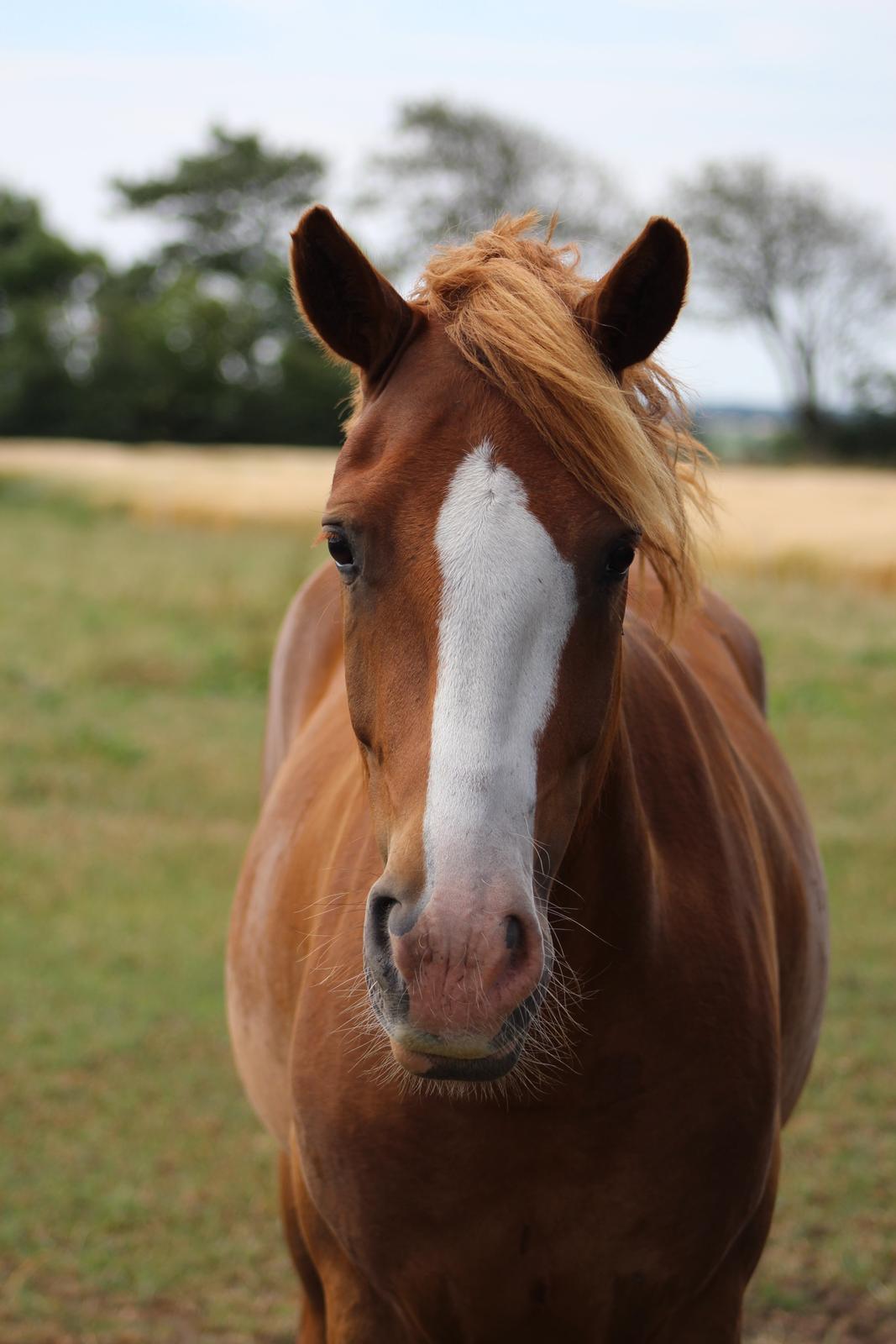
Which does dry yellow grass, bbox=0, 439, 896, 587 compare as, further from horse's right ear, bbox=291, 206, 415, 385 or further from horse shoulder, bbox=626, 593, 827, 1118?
horse's right ear, bbox=291, 206, 415, 385

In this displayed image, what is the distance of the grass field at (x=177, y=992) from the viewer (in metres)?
3.94

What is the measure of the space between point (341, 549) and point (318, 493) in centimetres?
2199

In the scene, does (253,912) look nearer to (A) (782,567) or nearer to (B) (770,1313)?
(B) (770,1313)

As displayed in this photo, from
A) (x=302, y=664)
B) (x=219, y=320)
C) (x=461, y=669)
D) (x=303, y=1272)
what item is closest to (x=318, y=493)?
(x=219, y=320)

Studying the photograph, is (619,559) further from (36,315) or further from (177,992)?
(36,315)

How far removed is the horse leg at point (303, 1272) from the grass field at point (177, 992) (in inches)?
27.7

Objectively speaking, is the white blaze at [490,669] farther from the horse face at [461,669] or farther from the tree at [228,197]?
the tree at [228,197]

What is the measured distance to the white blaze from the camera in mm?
1593

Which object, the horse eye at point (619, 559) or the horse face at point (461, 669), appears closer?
the horse face at point (461, 669)

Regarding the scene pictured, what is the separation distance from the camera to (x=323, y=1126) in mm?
2205

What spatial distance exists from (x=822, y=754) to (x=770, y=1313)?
6206mm

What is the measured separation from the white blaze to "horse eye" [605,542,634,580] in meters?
0.10

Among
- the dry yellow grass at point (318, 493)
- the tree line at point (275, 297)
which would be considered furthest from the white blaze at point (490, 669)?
the tree line at point (275, 297)

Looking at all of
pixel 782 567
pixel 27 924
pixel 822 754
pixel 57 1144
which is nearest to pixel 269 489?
pixel 782 567
